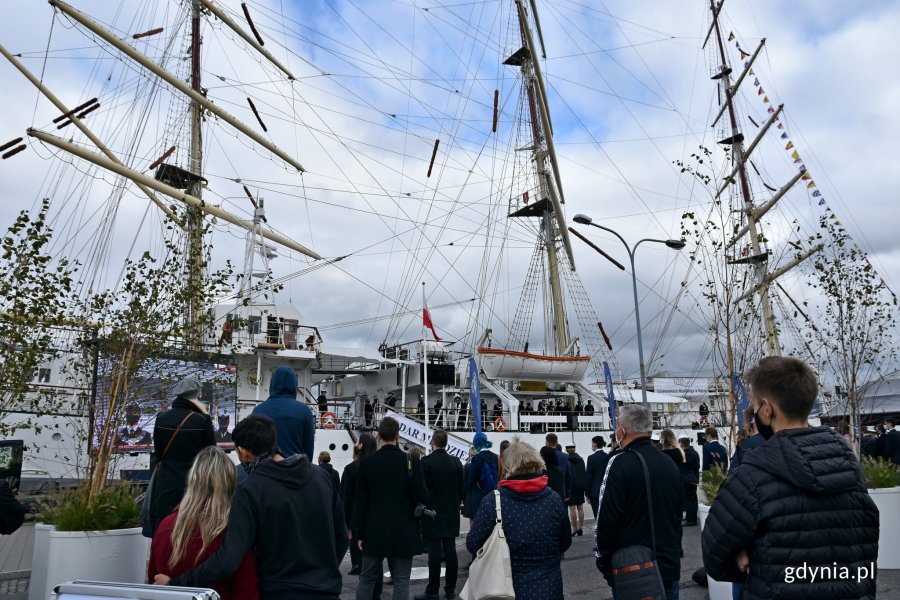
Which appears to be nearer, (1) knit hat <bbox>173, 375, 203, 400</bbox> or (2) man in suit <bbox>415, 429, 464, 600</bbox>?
(1) knit hat <bbox>173, 375, 203, 400</bbox>

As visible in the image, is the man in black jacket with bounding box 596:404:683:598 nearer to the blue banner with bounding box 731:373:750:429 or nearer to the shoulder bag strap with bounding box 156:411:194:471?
the shoulder bag strap with bounding box 156:411:194:471

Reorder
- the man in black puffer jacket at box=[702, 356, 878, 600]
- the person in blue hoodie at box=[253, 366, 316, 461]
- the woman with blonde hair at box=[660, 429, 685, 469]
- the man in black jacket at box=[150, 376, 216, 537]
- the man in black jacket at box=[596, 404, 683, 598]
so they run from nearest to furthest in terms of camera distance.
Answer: the man in black puffer jacket at box=[702, 356, 878, 600] < the man in black jacket at box=[596, 404, 683, 598] < the person in blue hoodie at box=[253, 366, 316, 461] < the man in black jacket at box=[150, 376, 216, 537] < the woman with blonde hair at box=[660, 429, 685, 469]

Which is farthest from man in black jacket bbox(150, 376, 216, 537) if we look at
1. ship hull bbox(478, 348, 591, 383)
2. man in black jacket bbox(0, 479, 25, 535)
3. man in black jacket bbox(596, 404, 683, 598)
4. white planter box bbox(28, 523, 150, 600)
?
ship hull bbox(478, 348, 591, 383)

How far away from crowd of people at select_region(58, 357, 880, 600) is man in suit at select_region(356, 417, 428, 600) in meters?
0.01

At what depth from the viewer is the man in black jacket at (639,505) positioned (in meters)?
4.23

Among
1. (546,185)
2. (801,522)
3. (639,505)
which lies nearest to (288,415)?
(639,505)

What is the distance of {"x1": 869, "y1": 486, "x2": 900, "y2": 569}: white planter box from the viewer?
8156mm

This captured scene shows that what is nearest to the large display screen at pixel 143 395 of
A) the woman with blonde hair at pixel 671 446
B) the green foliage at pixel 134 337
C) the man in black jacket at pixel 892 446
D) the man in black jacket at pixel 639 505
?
the green foliage at pixel 134 337

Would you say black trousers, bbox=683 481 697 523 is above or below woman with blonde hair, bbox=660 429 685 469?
below

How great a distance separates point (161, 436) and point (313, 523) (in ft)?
7.77

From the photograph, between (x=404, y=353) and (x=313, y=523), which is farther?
(x=404, y=353)

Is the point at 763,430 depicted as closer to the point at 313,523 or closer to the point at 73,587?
the point at 313,523

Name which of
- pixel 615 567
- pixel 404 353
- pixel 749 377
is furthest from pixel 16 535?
pixel 404 353

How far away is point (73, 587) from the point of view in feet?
9.63
